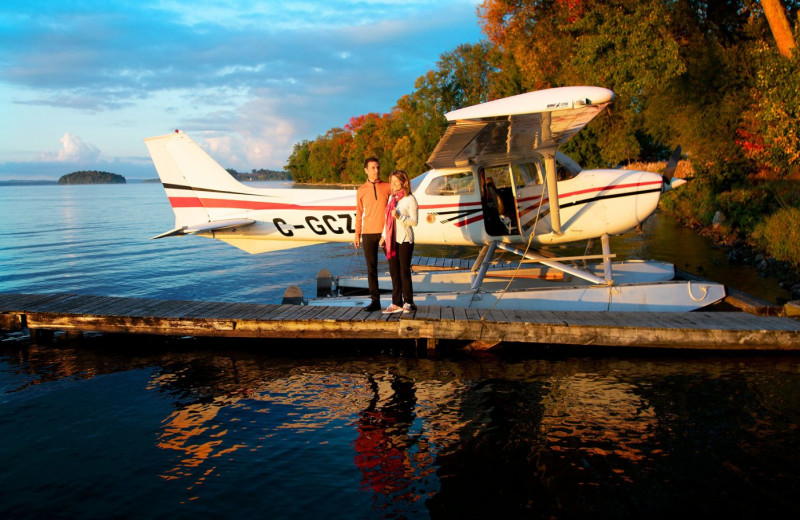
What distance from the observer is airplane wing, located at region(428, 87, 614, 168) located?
5.66 m

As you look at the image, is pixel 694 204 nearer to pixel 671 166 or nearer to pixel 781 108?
pixel 781 108

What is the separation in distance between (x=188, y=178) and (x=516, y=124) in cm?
529

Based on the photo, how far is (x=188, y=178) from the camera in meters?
8.56

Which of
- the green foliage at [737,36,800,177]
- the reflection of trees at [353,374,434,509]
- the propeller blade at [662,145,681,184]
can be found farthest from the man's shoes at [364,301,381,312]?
the green foliage at [737,36,800,177]

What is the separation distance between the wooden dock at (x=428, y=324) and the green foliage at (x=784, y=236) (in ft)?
16.6

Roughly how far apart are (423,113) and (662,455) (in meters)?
51.6

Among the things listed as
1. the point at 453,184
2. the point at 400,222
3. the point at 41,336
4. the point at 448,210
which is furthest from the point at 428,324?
the point at 41,336

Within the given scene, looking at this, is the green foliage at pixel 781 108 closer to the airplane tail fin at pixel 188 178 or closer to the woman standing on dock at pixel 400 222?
the woman standing on dock at pixel 400 222

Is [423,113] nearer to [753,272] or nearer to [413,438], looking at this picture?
[753,272]

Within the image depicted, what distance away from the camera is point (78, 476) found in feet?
13.2

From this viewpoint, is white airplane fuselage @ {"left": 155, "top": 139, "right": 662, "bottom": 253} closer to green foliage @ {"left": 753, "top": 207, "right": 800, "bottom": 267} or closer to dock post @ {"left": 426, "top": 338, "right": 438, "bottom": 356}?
dock post @ {"left": 426, "top": 338, "right": 438, "bottom": 356}

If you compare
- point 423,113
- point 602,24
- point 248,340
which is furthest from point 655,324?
point 423,113

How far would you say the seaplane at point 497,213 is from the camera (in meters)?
7.37

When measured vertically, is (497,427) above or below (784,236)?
below
